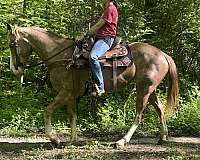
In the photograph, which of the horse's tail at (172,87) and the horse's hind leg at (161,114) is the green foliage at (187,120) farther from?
the horse's tail at (172,87)

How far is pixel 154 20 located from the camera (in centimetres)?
1340

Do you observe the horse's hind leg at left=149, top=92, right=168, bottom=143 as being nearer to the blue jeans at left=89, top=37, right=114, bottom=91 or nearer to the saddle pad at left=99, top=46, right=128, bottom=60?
the saddle pad at left=99, top=46, right=128, bottom=60

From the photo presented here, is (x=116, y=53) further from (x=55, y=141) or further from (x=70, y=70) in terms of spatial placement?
(x=55, y=141)

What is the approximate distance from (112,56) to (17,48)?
1870mm

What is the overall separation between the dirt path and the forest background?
4.82ft

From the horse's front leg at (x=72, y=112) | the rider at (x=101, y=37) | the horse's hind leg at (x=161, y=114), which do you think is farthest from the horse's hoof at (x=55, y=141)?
the horse's hind leg at (x=161, y=114)

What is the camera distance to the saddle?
344 inches

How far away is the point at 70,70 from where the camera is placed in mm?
8797

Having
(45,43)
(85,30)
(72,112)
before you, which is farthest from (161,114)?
(85,30)

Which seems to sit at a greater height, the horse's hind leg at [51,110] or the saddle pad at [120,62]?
the saddle pad at [120,62]

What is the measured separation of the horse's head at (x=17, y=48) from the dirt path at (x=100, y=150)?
61.9 inches

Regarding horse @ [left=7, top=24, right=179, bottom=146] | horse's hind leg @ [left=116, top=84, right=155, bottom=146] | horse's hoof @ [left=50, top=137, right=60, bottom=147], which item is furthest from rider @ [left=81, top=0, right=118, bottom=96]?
horse's hoof @ [left=50, top=137, right=60, bottom=147]

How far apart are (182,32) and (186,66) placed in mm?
1785

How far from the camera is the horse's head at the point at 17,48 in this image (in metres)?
8.52
